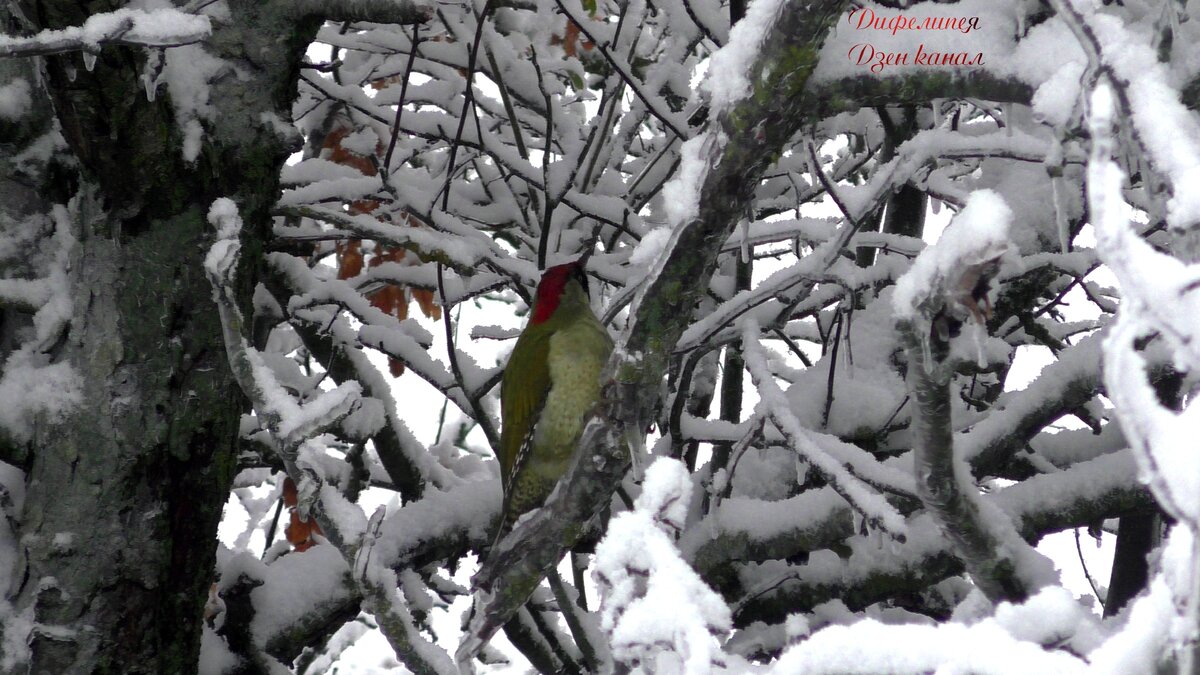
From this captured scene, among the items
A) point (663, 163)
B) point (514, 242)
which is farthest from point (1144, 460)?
point (514, 242)

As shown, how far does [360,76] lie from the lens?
4.79 meters

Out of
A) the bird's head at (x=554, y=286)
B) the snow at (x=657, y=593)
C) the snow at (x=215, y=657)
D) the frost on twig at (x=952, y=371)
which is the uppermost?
the bird's head at (x=554, y=286)

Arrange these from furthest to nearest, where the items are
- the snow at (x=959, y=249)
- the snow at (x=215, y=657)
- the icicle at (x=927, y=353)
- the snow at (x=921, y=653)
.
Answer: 1. the snow at (x=215, y=657)
2. the icicle at (x=927, y=353)
3. the snow at (x=959, y=249)
4. the snow at (x=921, y=653)

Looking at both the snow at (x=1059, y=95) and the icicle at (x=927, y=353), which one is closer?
the icicle at (x=927, y=353)

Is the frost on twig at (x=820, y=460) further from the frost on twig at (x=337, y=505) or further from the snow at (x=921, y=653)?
the snow at (x=921, y=653)

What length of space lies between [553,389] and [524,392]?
12cm

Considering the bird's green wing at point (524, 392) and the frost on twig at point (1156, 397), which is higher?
the bird's green wing at point (524, 392)

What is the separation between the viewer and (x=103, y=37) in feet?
6.16

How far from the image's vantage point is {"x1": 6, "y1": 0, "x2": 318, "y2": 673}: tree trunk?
2.37 metres

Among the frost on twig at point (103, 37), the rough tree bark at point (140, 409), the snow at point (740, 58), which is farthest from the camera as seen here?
the rough tree bark at point (140, 409)

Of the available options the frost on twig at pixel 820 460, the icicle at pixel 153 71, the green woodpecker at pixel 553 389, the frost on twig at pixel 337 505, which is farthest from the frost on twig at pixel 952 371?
the green woodpecker at pixel 553 389

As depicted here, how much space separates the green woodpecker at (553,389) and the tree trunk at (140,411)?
59.8 inches

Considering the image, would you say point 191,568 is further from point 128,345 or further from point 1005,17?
point 1005,17

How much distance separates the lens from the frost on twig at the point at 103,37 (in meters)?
1.85
